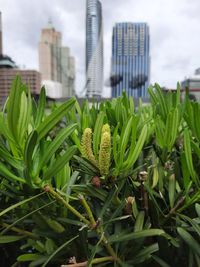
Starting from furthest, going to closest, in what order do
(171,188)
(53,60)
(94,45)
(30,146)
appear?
(53,60) < (94,45) < (171,188) < (30,146)

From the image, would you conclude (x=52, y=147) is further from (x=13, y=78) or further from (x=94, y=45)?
(x=94, y=45)

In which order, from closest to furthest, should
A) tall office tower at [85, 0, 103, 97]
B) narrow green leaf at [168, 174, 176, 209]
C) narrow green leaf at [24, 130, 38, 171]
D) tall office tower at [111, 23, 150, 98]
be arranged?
1. narrow green leaf at [24, 130, 38, 171]
2. narrow green leaf at [168, 174, 176, 209]
3. tall office tower at [85, 0, 103, 97]
4. tall office tower at [111, 23, 150, 98]

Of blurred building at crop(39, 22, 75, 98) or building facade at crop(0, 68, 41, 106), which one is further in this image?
blurred building at crop(39, 22, 75, 98)

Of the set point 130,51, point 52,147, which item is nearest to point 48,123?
point 52,147

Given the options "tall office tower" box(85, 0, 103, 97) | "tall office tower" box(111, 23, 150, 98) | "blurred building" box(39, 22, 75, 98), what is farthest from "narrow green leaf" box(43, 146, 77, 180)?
"tall office tower" box(111, 23, 150, 98)

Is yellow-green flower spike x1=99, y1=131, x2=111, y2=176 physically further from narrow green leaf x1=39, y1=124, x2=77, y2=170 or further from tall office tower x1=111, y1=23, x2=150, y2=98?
tall office tower x1=111, y1=23, x2=150, y2=98

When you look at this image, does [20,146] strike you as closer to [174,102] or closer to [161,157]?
[161,157]

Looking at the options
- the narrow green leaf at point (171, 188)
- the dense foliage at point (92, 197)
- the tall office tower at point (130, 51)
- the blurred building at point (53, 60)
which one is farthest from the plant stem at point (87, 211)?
the tall office tower at point (130, 51)

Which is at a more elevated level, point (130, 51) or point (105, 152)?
point (130, 51)
